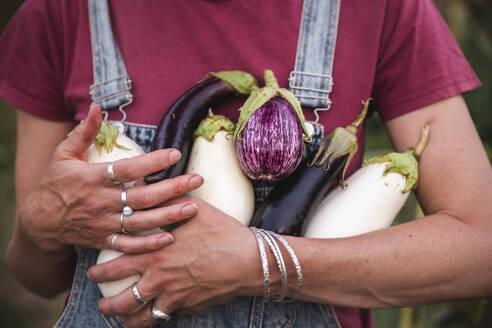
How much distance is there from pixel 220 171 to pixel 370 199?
0.32m

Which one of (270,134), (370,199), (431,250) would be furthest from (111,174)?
(431,250)

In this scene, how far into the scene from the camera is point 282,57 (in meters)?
0.96

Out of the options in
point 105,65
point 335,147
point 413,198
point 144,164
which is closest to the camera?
point 144,164

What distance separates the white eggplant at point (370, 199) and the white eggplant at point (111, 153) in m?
0.35

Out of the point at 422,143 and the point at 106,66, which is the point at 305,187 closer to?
the point at 422,143

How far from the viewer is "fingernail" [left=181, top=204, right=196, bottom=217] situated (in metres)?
0.77

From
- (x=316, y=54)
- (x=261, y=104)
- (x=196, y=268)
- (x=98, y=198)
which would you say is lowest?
(x=196, y=268)

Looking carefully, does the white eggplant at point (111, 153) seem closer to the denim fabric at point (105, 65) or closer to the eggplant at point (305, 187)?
the denim fabric at point (105, 65)

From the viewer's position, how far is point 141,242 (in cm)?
78

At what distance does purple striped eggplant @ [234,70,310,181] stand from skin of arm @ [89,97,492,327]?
13 centimetres

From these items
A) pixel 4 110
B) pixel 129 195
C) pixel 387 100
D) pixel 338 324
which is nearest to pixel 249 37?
pixel 387 100

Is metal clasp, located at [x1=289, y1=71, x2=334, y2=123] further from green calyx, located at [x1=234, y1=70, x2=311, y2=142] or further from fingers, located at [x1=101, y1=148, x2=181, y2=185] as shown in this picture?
fingers, located at [x1=101, y1=148, x2=181, y2=185]

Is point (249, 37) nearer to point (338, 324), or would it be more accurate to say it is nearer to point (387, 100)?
point (387, 100)

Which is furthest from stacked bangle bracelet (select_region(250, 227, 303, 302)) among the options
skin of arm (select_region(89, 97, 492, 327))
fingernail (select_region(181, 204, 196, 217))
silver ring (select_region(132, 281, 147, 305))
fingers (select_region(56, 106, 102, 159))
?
fingers (select_region(56, 106, 102, 159))
